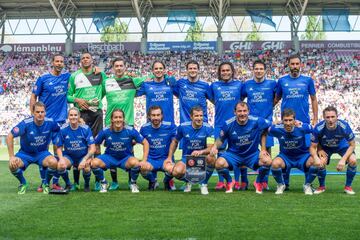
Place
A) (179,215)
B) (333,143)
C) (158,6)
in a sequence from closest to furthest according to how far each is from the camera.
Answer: (179,215)
(333,143)
(158,6)

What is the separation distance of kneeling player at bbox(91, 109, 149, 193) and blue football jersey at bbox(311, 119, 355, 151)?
2.32 m

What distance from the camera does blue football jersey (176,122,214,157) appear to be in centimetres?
725

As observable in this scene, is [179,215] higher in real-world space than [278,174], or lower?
lower

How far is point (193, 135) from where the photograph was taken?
7266mm

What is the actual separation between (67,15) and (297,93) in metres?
26.7

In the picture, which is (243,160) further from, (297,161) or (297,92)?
(297,92)

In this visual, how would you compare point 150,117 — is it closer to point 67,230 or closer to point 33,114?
point 33,114

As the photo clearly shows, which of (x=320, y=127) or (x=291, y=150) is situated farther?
(x=291, y=150)

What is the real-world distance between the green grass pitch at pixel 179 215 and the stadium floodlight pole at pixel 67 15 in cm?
2506

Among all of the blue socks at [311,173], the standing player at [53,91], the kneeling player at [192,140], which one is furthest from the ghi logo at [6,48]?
the blue socks at [311,173]

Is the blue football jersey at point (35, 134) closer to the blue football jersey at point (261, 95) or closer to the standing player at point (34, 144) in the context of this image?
the standing player at point (34, 144)

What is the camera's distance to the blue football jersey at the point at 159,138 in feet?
24.4

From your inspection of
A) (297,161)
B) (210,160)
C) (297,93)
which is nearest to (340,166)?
(297,161)

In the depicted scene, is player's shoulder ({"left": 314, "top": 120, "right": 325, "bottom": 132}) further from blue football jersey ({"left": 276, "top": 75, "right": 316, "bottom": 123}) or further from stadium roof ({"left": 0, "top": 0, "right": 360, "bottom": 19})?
stadium roof ({"left": 0, "top": 0, "right": 360, "bottom": 19})
